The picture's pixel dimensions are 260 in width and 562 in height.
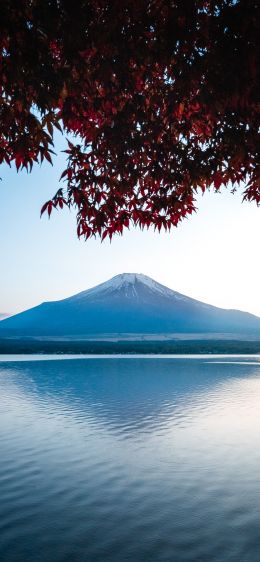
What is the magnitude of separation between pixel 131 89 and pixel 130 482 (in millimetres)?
5796

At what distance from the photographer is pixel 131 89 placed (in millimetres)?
4949

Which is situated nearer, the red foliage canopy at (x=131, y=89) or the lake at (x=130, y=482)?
the red foliage canopy at (x=131, y=89)

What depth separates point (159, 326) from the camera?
17962cm

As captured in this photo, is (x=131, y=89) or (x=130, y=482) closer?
(x=131, y=89)

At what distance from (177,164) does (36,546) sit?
481 cm

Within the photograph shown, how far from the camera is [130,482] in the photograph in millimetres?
7297

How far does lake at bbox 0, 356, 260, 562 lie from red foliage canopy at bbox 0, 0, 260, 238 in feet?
12.3

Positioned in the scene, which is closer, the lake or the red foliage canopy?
the red foliage canopy

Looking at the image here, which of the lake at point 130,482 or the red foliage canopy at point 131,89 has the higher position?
the red foliage canopy at point 131,89

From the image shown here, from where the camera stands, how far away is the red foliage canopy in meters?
4.04

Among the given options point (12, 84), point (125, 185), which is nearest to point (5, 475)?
point (125, 185)

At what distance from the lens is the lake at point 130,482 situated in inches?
194

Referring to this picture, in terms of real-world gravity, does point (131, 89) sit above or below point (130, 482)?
above

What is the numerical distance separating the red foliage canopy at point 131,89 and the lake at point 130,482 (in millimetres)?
3742
